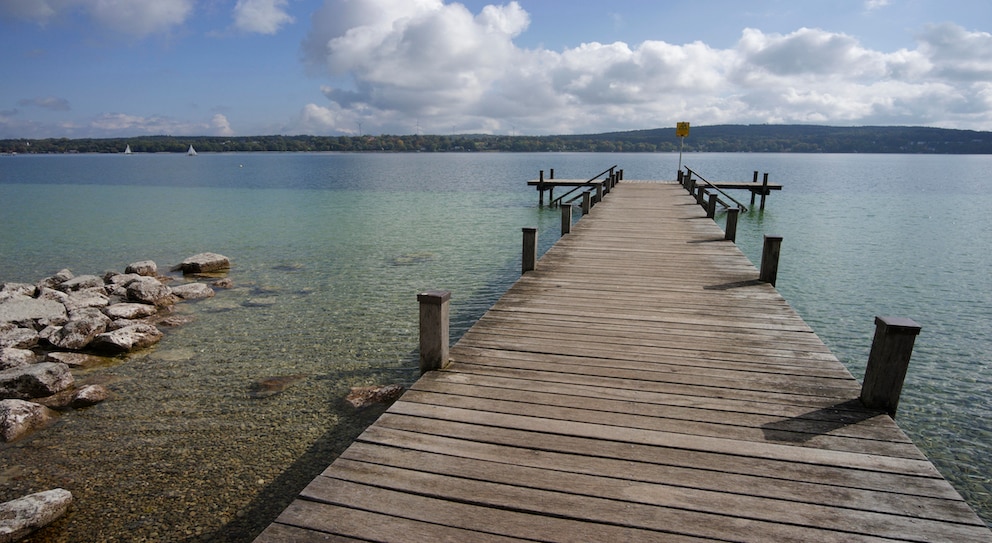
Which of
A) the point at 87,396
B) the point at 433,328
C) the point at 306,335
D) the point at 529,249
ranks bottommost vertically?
the point at 306,335

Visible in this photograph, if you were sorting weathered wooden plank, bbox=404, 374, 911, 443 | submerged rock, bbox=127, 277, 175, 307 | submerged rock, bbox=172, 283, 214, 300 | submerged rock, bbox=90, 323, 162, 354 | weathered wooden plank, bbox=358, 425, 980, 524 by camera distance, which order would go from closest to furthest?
weathered wooden plank, bbox=358, 425, 980, 524, weathered wooden plank, bbox=404, 374, 911, 443, submerged rock, bbox=90, 323, 162, 354, submerged rock, bbox=127, 277, 175, 307, submerged rock, bbox=172, 283, 214, 300

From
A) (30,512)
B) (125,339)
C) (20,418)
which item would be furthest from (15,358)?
(30,512)

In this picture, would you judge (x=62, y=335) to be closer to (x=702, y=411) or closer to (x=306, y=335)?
(x=306, y=335)

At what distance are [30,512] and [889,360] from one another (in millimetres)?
7281

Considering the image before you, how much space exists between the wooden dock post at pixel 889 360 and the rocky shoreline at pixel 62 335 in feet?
23.4

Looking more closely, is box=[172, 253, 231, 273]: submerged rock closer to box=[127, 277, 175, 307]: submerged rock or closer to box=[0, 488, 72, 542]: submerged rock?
box=[127, 277, 175, 307]: submerged rock

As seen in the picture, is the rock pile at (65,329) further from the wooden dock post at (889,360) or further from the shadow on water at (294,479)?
the wooden dock post at (889,360)

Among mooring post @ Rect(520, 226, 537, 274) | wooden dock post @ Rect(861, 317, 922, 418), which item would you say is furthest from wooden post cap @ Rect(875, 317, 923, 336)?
mooring post @ Rect(520, 226, 537, 274)

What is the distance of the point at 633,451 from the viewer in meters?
3.77

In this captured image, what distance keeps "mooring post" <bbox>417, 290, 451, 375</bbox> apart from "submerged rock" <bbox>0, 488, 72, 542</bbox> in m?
3.45

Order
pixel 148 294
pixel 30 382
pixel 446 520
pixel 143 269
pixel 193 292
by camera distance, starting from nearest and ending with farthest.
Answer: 1. pixel 446 520
2. pixel 30 382
3. pixel 148 294
4. pixel 193 292
5. pixel 143 269

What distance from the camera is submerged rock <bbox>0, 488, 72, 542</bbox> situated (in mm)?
4443

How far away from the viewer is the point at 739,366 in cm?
525

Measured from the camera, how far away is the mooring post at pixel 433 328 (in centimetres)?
492
